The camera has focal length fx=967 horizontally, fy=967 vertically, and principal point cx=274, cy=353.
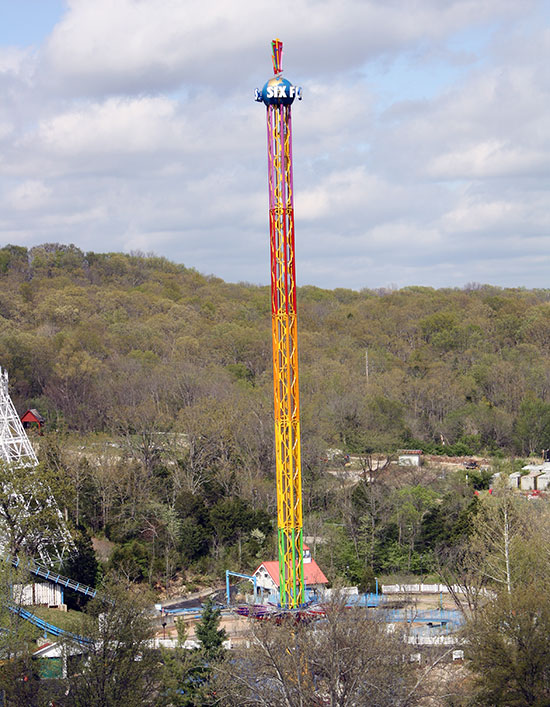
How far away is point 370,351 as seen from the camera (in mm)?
73000

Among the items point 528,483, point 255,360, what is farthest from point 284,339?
point 255,360

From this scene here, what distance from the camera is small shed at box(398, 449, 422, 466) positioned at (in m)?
48.8

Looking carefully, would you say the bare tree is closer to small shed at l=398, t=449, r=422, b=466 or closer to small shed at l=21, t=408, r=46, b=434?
small shed at l=398, t=449, r=422, b=466

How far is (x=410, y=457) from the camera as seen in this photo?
163ft

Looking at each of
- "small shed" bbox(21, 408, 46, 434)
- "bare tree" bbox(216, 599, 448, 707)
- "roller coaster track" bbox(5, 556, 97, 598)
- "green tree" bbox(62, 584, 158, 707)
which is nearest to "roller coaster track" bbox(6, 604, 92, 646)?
"green tree" bbox(62, 584, 158, 707)

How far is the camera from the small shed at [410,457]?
160ft

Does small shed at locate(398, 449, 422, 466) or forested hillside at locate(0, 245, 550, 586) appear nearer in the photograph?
forested hillside at locate(0, 245, 550, 586)

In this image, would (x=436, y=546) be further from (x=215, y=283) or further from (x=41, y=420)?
(x=215, y=283)

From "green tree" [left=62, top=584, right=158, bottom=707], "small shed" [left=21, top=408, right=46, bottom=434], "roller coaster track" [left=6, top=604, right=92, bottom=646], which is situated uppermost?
"small shed" [left=21, top=408, right=46, bottom=434]

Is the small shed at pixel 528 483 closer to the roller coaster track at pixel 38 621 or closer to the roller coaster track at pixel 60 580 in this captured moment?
the roller coaster track at pixel 60 580

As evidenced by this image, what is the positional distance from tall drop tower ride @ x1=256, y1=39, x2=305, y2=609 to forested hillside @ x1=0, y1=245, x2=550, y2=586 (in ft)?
27.3

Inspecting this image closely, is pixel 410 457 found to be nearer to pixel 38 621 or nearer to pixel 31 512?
pixel 31 512

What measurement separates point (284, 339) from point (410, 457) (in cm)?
2765

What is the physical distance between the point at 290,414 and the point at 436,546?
13.0 meters
